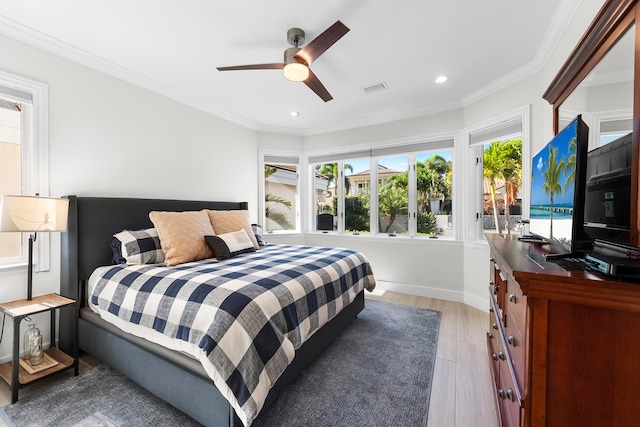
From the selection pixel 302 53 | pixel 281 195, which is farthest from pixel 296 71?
pixel 281 195

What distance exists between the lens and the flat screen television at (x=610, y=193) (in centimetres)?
106

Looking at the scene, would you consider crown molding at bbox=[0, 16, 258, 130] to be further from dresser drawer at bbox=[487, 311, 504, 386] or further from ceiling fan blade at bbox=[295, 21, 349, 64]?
dresser drawer at bbox=[487, 311, 504, 386]

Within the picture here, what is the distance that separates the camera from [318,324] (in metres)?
1.97

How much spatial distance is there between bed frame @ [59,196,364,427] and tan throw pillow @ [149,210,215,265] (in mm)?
388

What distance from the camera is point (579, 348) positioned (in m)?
0.82

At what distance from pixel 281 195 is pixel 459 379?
368 centimetres

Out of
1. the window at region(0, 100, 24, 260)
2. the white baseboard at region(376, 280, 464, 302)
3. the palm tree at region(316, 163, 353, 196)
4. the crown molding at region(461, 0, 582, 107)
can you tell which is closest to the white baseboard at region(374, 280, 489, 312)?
the white baseboard at region(376, 280, 464, 302)

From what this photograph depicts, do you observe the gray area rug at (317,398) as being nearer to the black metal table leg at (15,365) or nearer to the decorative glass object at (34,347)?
the black metal table leg at (15,365)

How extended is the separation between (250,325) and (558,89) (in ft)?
8.85

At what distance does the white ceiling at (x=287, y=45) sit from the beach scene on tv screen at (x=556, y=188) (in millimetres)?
1193

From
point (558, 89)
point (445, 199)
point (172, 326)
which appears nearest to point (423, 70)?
point (558, 89)

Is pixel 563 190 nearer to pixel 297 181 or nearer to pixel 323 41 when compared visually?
pixel 323 41

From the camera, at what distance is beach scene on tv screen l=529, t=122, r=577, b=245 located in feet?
3.79

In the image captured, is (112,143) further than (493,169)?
No
